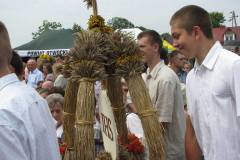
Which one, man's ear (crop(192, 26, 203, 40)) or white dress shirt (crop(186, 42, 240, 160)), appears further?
man's ear (crop(192, 26, 203, 40))

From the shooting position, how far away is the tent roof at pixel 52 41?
57.5ft

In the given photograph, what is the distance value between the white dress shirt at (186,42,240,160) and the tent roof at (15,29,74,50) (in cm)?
1402

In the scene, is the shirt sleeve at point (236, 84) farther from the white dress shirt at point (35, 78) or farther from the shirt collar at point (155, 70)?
the white dress shirt at point (35, 78)

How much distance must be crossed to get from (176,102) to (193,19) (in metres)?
1.34

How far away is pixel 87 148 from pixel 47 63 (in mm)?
9056

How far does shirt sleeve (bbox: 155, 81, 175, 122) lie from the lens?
4.32m

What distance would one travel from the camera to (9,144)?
2107 millimetres

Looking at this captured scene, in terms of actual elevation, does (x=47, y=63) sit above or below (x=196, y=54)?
below

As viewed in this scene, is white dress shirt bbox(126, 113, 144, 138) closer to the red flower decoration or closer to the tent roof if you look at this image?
the red flower decoration

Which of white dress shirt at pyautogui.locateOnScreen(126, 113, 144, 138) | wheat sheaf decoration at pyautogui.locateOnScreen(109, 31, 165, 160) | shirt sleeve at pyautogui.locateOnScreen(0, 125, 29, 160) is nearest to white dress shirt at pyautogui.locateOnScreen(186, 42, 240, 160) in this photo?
wheat sheaf decoration at pyautogui.locateOnScreen(109, 31, 165, 160)

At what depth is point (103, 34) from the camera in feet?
11.1

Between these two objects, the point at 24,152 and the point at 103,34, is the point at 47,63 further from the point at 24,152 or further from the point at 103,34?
the point at 24,152

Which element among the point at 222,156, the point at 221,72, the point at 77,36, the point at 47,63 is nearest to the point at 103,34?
the point at 77,36

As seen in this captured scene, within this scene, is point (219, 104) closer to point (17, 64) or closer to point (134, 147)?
Answer: point (134, 147)
